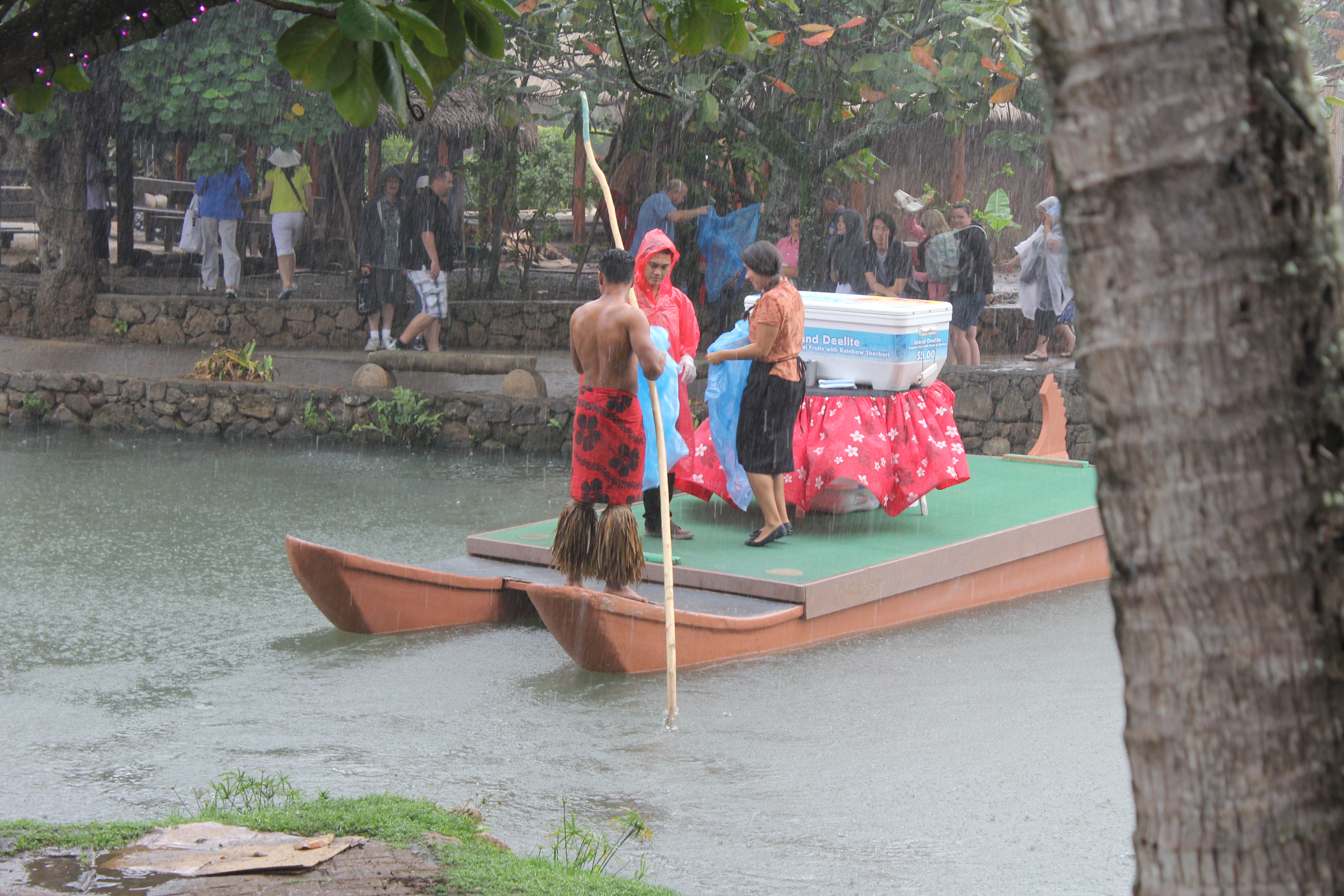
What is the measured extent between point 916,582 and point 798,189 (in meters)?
6.83

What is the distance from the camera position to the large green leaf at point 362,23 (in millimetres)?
2385

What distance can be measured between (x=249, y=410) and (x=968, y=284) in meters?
6.65

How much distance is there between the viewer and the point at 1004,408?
11.4 metres

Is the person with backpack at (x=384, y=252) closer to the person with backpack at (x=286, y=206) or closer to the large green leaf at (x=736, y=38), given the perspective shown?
the person with backpack at (x=286, y=206)

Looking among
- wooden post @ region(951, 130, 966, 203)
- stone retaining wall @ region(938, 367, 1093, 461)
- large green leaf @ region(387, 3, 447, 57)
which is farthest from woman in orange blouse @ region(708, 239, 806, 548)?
wooden post @ region(951, 130, 966, 203)

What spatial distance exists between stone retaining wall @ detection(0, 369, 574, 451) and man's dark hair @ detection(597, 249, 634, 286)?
567 centimetres

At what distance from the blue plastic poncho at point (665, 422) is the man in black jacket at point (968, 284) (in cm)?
567

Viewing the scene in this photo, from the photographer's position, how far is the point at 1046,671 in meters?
5.95

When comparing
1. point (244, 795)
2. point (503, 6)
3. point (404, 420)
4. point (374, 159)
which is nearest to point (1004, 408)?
point (404, 420)

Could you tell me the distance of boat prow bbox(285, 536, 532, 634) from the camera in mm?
5984

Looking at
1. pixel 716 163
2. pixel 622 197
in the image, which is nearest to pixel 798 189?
pixel 716 163

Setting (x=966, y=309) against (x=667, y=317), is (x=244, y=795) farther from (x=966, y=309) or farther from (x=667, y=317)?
(x=966, y=309)

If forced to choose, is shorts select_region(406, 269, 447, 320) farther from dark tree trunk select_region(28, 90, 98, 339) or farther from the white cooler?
the white cooler

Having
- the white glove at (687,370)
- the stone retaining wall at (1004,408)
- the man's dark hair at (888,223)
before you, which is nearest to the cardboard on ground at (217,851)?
the white glove at (687,370)
